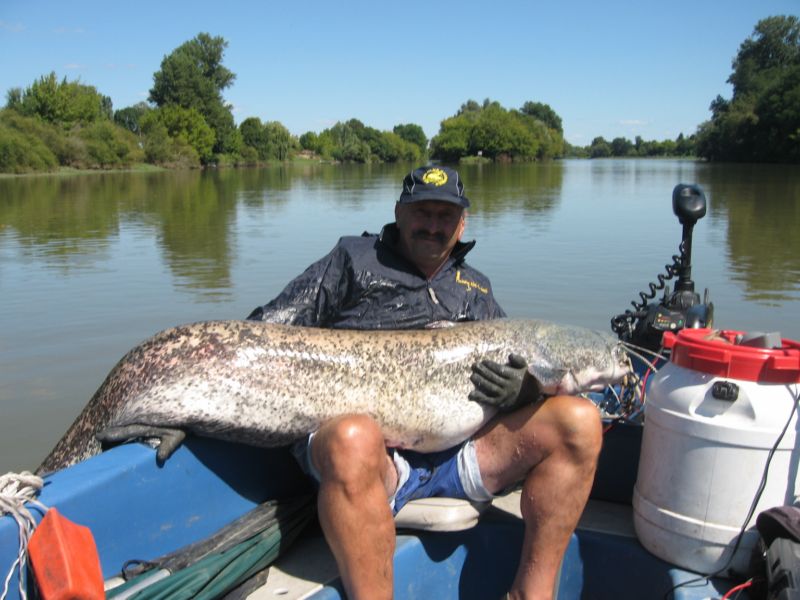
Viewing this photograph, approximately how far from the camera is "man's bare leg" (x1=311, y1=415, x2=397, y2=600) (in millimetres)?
2377

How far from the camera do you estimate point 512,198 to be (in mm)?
28203

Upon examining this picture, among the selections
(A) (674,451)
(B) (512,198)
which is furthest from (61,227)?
(A) (674,451)

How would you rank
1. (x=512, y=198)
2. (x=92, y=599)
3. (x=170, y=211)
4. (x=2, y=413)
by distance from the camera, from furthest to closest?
(x=512, y=198) → (x=170, y=211) → (x=2, y=413) → (x=92, y=599)

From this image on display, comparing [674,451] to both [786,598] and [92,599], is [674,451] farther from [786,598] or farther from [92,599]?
[92,599]

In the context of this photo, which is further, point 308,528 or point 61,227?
point 61,227

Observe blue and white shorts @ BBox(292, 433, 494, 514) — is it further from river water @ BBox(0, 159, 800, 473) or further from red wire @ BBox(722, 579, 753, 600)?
river water @ BBox(0, 159, 800, 473)

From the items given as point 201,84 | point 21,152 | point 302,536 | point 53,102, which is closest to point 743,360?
point 302,536

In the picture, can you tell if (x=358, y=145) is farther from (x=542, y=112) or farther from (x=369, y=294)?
(x=369, y=294)

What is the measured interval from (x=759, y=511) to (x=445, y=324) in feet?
4.71

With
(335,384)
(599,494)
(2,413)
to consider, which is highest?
(335,384)

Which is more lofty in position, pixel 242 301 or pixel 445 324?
pixel 445 324

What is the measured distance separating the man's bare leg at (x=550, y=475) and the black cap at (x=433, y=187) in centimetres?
112

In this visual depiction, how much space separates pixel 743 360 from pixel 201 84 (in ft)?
287

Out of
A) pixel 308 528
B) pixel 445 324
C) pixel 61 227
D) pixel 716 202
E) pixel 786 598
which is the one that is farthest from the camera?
pixel 716 202
